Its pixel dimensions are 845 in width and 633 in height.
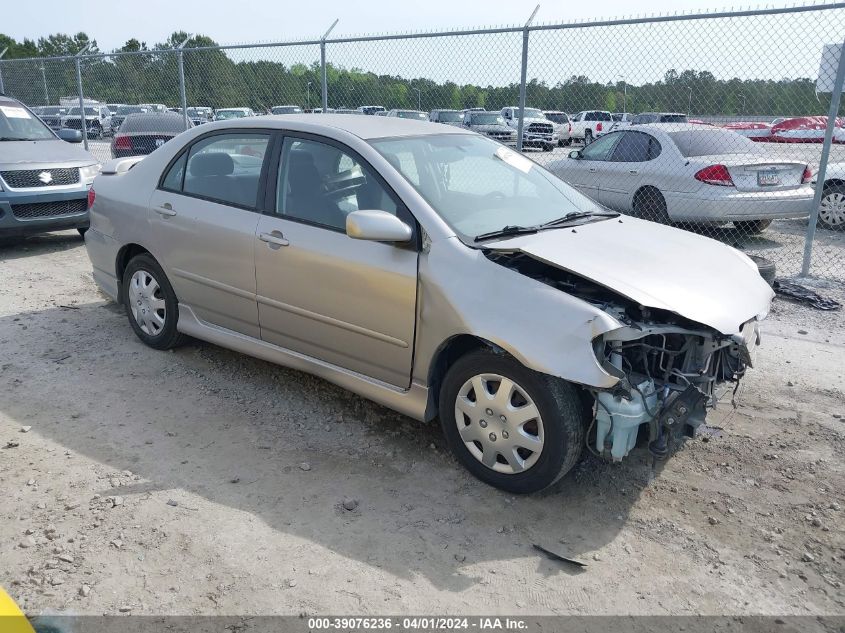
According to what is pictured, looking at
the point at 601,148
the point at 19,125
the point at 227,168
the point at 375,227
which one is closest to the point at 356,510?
the point at 375,227

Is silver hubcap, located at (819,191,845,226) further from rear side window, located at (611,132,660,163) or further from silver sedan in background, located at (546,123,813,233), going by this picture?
rear side window, located at (611,132,660,163)

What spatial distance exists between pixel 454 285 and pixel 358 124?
1424 mm

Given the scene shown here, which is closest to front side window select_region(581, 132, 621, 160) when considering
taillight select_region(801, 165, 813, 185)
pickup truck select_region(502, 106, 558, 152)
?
taillight select_region(801, 165, 813, 185)

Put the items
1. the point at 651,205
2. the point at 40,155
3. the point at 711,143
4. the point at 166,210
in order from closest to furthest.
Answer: the point at 166,210
the point at 40,155
the point at 711,143
the point at 651,205

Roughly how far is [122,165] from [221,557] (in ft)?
12.5

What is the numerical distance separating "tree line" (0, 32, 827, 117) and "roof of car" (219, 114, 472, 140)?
12.2 ft

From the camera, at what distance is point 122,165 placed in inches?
221

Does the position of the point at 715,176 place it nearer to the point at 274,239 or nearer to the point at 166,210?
the point at 274,239

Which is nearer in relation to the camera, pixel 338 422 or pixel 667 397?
pixel 667 397

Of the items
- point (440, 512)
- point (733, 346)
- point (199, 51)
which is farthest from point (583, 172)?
point (440, 512)

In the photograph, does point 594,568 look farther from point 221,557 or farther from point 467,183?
point 467,183

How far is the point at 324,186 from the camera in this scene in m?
3.97

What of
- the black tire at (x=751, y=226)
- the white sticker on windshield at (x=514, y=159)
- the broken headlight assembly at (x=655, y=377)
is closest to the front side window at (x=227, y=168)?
the white sticker on windshield at (x=514, y=159)

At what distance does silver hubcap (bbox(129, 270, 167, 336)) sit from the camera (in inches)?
196
